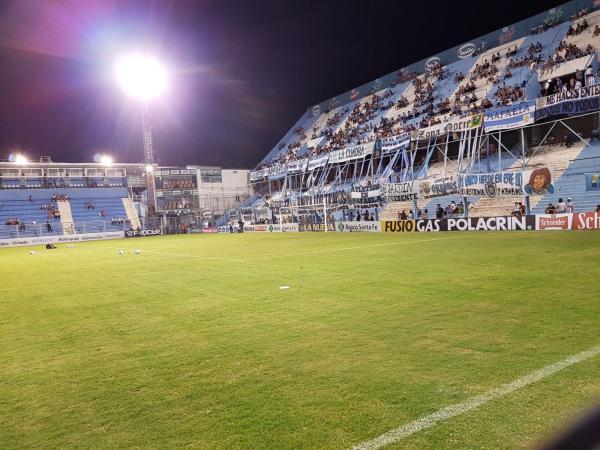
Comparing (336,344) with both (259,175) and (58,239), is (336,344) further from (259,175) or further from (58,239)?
(58,239)

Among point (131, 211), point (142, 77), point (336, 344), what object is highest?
point (142, 77)

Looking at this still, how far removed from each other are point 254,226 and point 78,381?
41845 mm

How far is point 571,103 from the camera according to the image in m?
24.7

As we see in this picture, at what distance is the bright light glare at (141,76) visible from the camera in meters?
42.9

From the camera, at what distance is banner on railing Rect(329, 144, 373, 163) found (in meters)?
37.6

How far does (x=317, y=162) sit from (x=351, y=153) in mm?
4338

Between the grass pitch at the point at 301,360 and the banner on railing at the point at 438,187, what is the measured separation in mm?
16868

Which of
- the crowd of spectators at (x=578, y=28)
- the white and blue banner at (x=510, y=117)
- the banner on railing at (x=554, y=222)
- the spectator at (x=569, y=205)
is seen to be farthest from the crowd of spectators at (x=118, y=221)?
the crowd of spectators at (x=578, y=28)

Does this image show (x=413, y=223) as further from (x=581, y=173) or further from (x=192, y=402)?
(x=192, y=402)

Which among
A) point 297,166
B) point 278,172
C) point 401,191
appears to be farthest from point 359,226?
point 278,172

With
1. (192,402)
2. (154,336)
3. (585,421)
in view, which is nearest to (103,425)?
(192,402)

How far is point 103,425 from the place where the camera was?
3727 millimetres

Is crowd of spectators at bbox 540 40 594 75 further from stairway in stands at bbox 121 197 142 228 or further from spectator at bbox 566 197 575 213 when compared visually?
stairway in stands at bbox 121 197 142 228

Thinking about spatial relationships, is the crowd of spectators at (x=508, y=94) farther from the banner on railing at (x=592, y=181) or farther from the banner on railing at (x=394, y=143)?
the banner on railing at (x=592, y=181)
